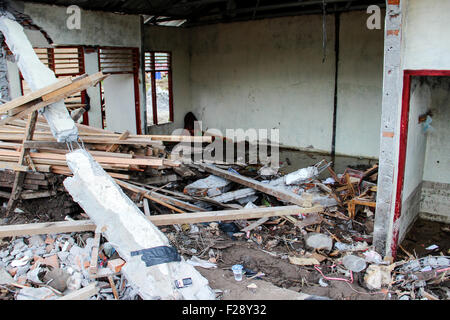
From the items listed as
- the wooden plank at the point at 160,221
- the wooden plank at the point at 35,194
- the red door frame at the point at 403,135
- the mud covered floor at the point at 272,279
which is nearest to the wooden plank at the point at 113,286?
the wooden plank at the point at 160,221

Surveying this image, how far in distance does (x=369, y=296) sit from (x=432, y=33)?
11.4 feet

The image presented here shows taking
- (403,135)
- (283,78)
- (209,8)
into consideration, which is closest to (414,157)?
(403,135)

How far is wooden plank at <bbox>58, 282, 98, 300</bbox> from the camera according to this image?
4.03 metres

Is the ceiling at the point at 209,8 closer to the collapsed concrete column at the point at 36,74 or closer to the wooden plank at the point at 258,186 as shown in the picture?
the collapsed concrete column at the point at 36,74

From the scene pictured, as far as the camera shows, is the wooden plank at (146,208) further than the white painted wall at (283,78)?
No

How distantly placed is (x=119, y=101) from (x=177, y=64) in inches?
141

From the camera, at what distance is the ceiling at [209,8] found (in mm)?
10727

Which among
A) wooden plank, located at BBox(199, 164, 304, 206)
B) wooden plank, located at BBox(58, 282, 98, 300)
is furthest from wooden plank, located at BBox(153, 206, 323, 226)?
wooden plank, located at BBox(58, 282, 98, 300)

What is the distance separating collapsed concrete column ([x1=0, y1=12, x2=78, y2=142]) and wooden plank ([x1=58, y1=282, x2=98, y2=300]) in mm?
2656

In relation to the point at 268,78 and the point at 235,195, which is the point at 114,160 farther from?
the point at 268,78

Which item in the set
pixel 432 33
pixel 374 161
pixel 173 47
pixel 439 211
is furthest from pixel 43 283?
pixel 173 47

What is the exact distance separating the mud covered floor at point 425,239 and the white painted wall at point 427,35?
2.99 metres

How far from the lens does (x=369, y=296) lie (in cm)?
477

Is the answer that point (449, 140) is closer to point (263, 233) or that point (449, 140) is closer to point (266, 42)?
point (263, 233)
